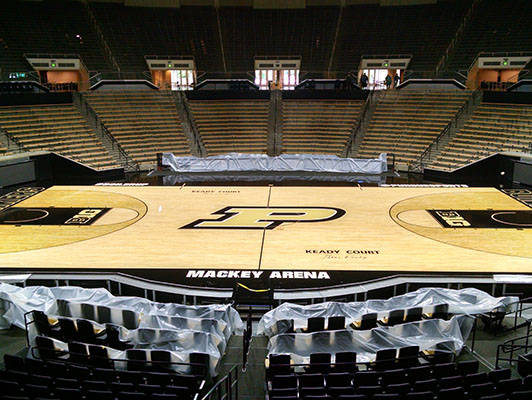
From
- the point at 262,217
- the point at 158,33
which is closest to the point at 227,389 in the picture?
the point at 262,217

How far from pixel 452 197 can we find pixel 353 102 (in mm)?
13718

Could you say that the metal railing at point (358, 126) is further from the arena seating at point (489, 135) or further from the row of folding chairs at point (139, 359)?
the row of folding chairs at point (139, 359)

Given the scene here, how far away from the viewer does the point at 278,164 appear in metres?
26.1

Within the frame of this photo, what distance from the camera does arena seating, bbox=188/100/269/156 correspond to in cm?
3078

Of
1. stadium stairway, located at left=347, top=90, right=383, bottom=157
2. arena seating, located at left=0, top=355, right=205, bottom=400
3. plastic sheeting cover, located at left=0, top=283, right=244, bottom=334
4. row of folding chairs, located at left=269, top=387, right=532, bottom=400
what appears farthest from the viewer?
stadium stairway, located at left=347, top=90, right=383, bottom=157

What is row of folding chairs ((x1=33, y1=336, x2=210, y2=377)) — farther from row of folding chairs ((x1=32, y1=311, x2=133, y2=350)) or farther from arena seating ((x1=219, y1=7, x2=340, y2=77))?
arena seating ((x1=219, y1=7, x2=340, y2=77))

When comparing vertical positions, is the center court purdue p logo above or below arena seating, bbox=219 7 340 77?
below

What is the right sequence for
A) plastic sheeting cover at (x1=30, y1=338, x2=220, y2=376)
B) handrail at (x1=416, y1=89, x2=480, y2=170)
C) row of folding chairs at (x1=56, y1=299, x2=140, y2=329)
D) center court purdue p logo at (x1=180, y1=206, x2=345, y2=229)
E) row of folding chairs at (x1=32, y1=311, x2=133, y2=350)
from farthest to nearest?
handrail at (x1=416, y1=89, x2=480, y2=170)
center court purdue p logo at (x1=180, y1=206, x2=345, y2=229)
row of folding chairs at (x1=56, y1=299, x2=140, y2=329)
row of folding chairs at (x1=32, y1=311, x2=133, y2=350)
plastic sheeting cover at (x1=30, y1=338, x2=220, y2=376)

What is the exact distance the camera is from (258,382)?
8422 millimetres

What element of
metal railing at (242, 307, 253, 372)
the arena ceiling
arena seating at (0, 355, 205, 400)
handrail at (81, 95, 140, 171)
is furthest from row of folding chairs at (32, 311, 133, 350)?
the arena ceiling

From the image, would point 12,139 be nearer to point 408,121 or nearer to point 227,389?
point 408,121

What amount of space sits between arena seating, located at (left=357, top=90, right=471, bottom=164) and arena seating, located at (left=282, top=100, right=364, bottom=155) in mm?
1422

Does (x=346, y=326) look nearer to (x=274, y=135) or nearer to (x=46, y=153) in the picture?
(x=46, y=153)

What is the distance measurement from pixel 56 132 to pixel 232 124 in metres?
10.3
